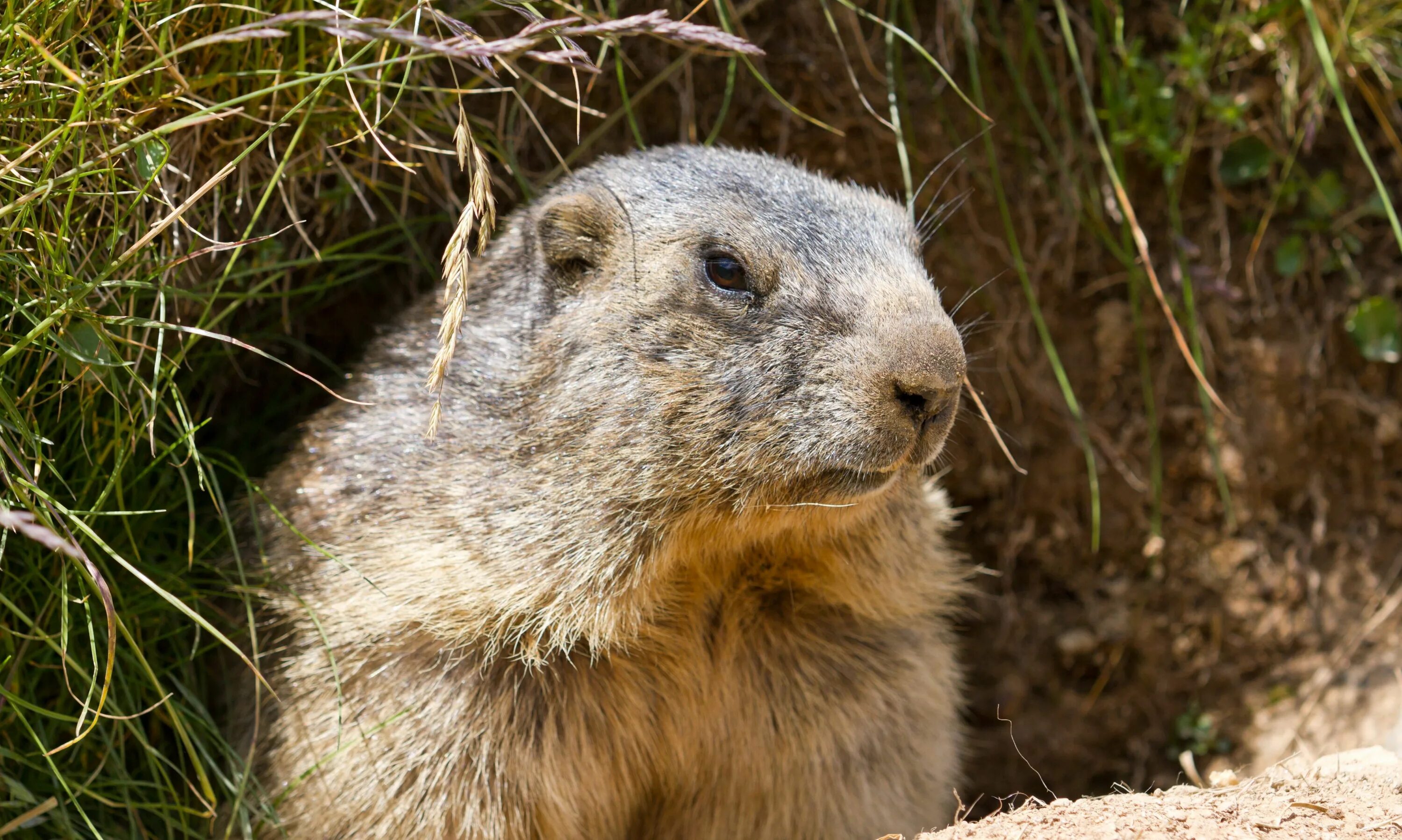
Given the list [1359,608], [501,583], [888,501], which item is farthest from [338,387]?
[1359,608]

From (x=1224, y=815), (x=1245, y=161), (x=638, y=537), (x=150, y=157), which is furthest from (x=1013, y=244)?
(x=150, y=157)

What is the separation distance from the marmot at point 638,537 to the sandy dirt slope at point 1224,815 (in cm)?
87

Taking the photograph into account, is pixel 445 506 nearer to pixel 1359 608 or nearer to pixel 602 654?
pixel 602 654

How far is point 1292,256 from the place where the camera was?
5.89 metres

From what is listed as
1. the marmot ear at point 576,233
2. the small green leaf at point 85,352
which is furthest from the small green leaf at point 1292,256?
the small green leaf at point 85,352

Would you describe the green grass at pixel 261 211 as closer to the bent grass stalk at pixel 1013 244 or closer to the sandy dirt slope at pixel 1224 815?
the bent grass stalk at pixel 1013 244

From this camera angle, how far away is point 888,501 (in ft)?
13.1

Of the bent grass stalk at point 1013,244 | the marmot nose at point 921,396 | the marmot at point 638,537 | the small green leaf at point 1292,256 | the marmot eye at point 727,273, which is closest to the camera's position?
the marmot nose at point 921,396

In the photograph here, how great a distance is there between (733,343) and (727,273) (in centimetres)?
25

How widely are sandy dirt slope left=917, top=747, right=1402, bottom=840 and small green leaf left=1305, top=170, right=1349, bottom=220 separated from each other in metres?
3.08

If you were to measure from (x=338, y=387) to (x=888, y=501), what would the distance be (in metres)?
2.37

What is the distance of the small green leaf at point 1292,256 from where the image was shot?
232 inches

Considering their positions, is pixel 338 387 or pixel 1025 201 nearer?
pixel 338 387

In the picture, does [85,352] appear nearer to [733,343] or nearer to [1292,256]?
[733,343]
